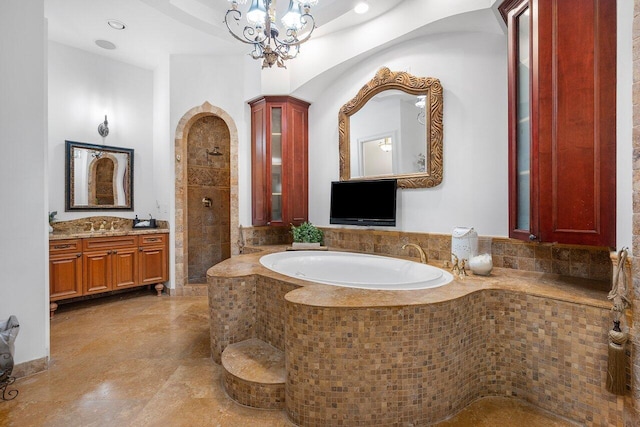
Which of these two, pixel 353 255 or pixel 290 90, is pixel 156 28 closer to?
pixel 290 90

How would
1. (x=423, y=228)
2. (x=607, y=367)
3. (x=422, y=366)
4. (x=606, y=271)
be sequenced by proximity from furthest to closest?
(x=423, y=228) → (x=606, y=271) → (x=422, y=366) → (x=607, y=367)

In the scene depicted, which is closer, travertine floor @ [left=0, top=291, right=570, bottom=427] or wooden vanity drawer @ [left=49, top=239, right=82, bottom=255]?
travertine floor @ [left=0, top=291, right=570, bottom=427]

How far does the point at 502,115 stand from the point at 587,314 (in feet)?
5.11

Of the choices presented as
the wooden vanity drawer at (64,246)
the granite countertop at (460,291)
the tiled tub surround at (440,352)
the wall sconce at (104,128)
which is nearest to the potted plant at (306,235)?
the granite countertop at (460,291)

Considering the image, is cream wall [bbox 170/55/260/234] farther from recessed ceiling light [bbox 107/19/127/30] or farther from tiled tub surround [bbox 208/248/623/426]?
tiled tub surround [bbox 208/248/623/426]

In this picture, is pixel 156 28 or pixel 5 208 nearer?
pixel 5 208

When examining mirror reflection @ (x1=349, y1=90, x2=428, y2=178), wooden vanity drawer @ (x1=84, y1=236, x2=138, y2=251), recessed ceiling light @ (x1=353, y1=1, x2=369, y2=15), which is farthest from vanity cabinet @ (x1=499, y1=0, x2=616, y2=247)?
wooden vanity drawer @ (x1=84, y1=236, x2=138, y2=251)

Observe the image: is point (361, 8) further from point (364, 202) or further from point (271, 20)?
point (364, 202)

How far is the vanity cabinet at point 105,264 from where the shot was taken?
3115mm

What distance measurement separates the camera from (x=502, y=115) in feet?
7.62

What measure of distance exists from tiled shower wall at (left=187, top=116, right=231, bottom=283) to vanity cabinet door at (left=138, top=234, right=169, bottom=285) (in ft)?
1.11

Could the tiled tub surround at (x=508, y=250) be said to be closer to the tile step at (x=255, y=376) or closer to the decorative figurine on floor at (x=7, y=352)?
the tile step at (x=255, y=376)

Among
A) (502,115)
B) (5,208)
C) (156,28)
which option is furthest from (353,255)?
(156,28)

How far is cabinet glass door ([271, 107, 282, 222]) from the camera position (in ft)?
12.2
